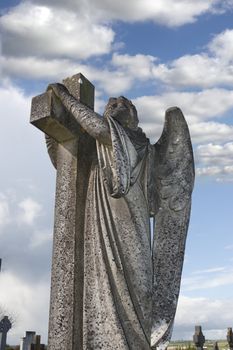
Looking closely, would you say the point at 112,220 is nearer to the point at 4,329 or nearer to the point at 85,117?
the point at 85,117

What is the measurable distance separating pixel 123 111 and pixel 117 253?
1.59m

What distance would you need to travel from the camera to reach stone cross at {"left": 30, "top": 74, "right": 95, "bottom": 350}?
14.3 feet

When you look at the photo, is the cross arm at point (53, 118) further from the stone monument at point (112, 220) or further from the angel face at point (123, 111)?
the angel face at point (123, 111)

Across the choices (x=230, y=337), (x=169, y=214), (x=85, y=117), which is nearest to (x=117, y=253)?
(x=169, y=214)

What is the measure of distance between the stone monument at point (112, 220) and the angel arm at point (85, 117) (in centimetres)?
1

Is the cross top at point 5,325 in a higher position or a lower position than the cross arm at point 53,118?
lower

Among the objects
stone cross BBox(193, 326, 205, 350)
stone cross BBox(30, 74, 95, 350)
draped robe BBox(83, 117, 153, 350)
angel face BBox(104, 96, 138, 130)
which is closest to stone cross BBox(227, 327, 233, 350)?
stone cross BBox(193, 326, 205, 350)

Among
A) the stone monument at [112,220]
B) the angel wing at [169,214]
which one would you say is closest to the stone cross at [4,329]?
the stone monument at [112,220]

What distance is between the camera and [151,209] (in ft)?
16.8

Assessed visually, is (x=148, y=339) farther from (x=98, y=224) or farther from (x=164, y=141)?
(x=164, y=141)

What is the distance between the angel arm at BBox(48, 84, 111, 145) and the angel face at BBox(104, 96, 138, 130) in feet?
1.10

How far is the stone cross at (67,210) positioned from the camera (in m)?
4.37

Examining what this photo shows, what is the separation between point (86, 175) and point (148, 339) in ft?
5.71

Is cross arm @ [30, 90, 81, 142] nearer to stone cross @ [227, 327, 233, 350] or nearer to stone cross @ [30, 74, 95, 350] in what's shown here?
stone cross @ [30, 74, 95, 350]
